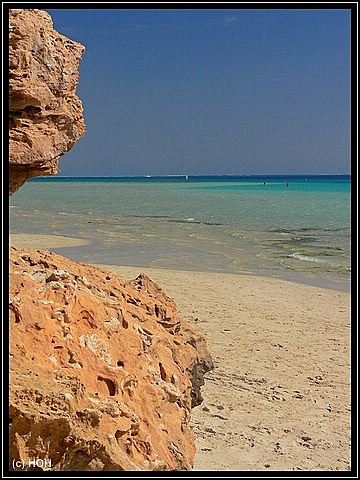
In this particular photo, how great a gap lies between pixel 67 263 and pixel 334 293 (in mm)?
8361

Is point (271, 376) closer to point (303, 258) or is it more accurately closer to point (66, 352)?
point (66, 352)

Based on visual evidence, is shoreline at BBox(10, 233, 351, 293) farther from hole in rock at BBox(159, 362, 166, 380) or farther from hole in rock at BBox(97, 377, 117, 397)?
hole in rock at BBox(97, 377, 117, 397)

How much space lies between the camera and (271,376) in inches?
283

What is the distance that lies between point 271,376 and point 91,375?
12.9 ft

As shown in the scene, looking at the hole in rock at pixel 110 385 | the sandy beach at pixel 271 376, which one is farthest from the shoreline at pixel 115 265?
the hole in rock at pixel 110 385

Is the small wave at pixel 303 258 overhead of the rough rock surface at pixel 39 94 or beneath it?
beneath

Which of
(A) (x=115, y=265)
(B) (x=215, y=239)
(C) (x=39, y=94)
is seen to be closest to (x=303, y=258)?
(B) (x=215, y=239)

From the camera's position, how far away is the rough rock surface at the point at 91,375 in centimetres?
316

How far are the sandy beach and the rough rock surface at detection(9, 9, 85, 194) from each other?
2906 mm

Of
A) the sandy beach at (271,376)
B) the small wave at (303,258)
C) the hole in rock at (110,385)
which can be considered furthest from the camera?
the small wave at (303,258)

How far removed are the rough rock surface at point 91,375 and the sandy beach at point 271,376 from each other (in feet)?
2.50

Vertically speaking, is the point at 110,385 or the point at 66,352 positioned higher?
the point at 66,352

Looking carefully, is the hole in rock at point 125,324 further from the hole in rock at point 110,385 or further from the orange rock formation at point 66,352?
the hole in rock at point 110,385
